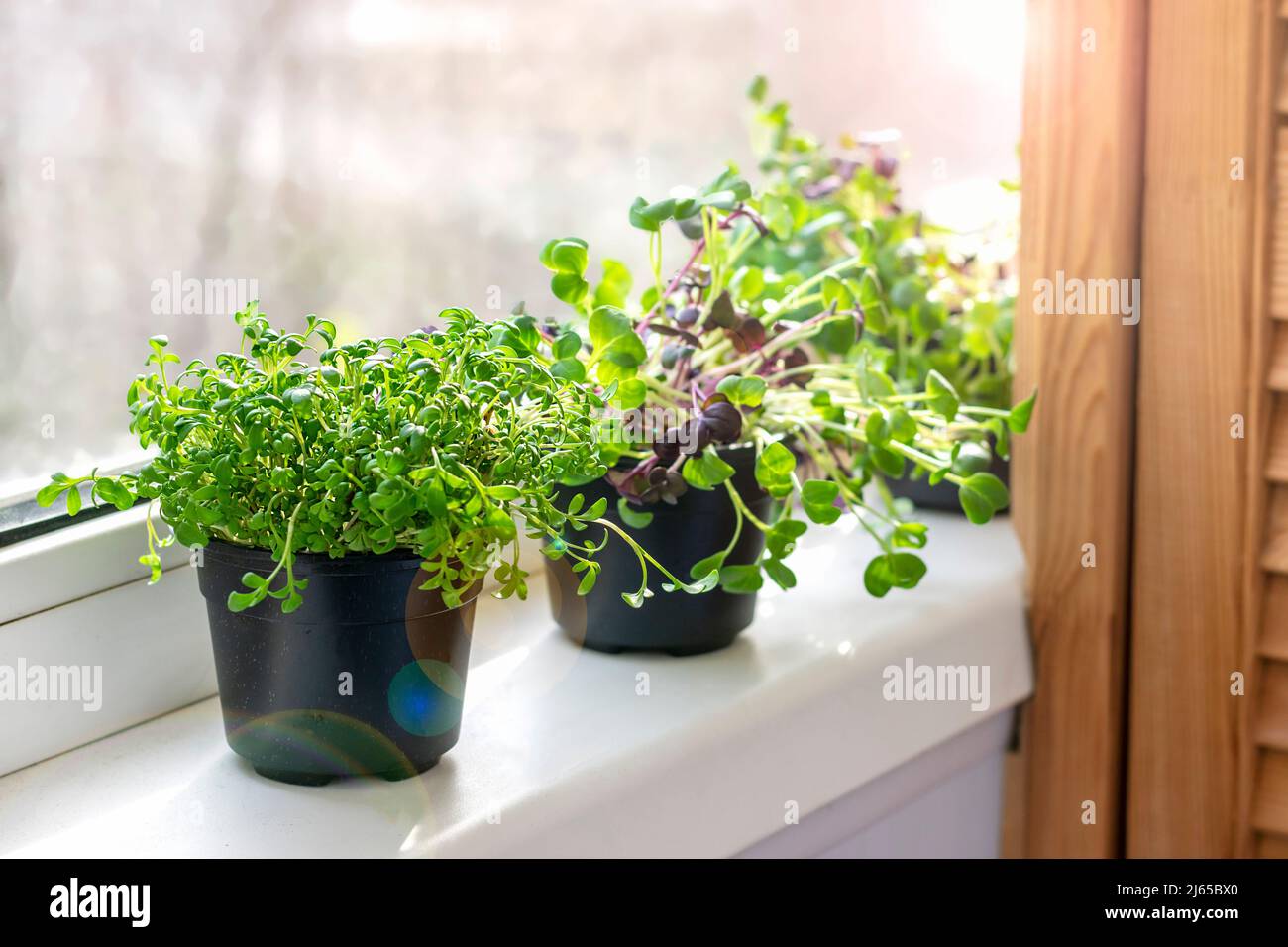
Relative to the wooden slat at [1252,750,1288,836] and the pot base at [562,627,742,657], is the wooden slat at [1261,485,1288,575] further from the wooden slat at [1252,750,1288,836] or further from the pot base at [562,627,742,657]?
the pot base at [562,627,742,657]

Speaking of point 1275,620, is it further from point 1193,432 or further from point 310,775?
point 310,775

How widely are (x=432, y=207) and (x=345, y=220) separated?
3.8 inches

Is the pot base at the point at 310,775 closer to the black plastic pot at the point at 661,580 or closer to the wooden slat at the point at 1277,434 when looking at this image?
the black plastic pot at the point at 661,580

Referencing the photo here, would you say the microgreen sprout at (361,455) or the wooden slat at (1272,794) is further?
the wooden slat at (1272,794)

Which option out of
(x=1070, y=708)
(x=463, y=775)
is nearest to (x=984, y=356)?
(x=1070, y=708)

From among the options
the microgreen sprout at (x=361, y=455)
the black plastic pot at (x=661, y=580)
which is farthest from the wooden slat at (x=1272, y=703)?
the microgreen sprout at (x=361, y=455)

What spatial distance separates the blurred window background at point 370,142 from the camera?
81 cm

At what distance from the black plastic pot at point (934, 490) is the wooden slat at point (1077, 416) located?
96 mm

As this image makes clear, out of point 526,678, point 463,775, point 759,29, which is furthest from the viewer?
point 759,29

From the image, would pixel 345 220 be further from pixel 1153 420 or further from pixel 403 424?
pixel 1153 420

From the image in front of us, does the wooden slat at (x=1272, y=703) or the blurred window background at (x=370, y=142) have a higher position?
the blurred window background at (x=370, y=142)

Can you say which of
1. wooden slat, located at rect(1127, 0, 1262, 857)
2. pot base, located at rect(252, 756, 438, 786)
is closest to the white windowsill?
pot base, located at rect(252, 756, 438, 786)

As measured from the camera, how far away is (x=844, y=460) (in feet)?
4.17

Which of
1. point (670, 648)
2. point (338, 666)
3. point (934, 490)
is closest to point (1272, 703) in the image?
point (934, 490)
